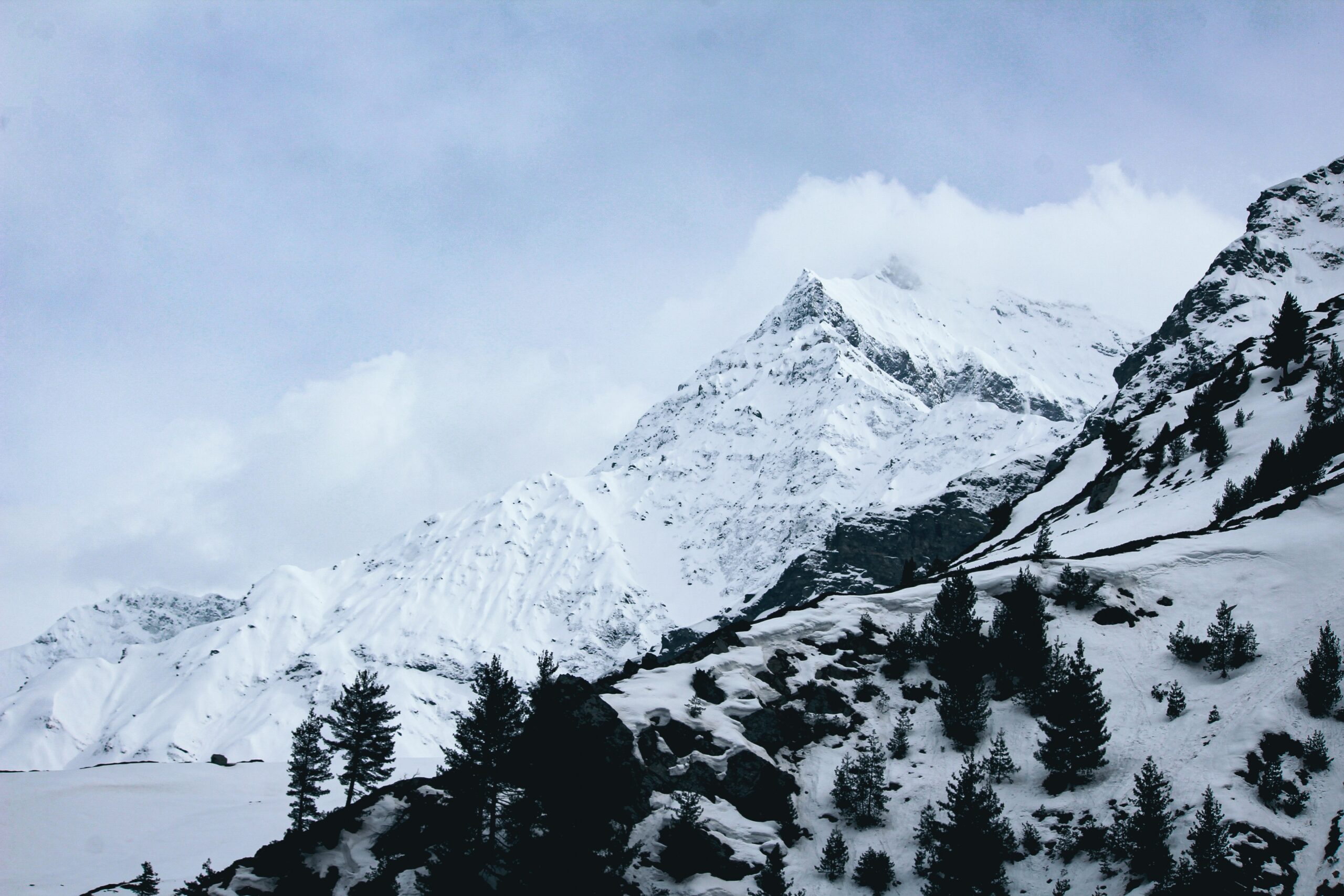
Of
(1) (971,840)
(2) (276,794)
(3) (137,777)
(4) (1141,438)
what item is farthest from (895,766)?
(4) (1141,438)

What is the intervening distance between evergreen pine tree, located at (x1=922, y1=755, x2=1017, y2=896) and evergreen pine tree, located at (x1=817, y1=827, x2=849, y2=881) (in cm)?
254

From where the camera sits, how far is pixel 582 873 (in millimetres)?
26672

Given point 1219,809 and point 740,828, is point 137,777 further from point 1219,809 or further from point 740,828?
point 1219,809

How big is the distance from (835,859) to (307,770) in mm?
33662

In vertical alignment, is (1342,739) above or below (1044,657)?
below

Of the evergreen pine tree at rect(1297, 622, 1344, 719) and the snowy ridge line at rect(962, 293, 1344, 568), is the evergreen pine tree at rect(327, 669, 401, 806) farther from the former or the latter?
the snowy ridge line at rect(962, 293, 1344, 568)

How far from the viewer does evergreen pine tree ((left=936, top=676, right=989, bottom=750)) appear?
34062mm

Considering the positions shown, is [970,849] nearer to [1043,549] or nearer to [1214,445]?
[1043,549]

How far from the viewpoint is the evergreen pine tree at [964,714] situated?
112ft

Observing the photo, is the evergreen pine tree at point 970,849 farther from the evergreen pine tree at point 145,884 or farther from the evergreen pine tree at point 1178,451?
the evergreen pine tree at point 1178,451

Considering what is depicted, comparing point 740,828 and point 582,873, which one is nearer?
point 582,873

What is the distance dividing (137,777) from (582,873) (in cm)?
5736

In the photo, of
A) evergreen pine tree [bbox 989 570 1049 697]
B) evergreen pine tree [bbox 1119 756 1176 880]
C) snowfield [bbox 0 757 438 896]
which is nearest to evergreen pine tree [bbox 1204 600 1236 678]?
evergreen pine tree [bbox 989 570 1049 697]

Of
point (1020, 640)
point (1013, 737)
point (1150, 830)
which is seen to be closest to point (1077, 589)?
point (1020, 640)
